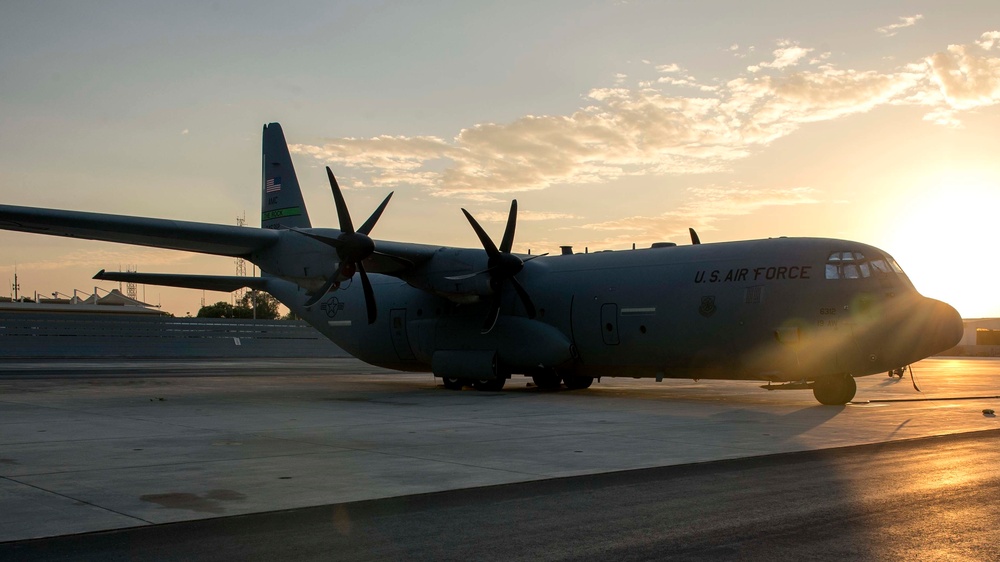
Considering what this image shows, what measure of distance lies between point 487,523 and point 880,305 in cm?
1441

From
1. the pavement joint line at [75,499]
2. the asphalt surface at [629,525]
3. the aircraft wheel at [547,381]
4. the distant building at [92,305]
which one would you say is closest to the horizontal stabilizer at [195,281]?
the aircraft wheel at [547,381]

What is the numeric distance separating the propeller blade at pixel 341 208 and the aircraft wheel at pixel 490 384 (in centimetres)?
617

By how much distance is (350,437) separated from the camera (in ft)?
45.6

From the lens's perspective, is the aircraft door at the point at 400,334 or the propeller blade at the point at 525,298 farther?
the aircraft door at the point at 400,334

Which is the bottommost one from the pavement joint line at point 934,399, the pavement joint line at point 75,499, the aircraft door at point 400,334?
the pavement joint line at point 934,399

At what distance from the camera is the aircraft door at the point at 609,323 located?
22.9 meters

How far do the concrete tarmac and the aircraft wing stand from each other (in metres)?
3.92

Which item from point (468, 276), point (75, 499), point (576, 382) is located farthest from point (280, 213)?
point (75, 499)

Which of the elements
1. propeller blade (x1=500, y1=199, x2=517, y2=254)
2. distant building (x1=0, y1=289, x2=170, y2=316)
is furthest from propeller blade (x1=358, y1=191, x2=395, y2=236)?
distant building (x1=0, y1=289, x2=170, y2=316)

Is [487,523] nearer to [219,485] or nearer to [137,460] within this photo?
[219,485]

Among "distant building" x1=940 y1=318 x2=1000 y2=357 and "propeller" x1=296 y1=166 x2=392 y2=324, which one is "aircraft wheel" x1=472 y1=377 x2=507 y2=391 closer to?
"propeller" x1=296 y1=166 x2=392 y2=324

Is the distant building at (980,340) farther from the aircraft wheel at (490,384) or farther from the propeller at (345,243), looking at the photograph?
the propeller at (345,243)

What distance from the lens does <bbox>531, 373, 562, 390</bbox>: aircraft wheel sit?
2592 cm

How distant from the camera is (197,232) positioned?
21.8 metres
